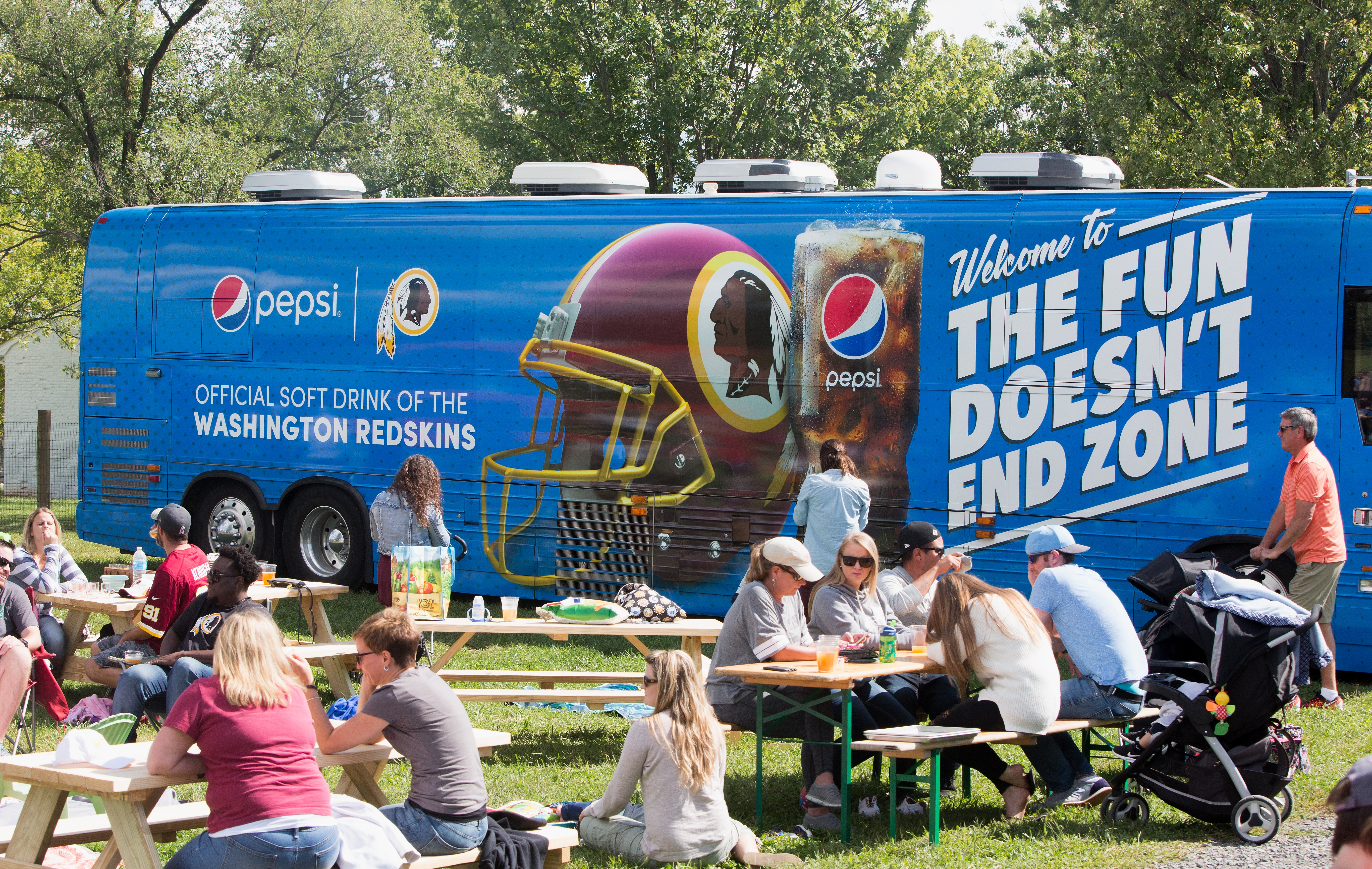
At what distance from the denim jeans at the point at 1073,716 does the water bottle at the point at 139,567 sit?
19.0 feet

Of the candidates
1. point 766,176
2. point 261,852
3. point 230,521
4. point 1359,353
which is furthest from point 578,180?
point 261,852

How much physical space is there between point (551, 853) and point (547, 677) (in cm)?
297

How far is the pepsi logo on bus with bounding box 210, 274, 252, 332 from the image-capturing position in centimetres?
1267

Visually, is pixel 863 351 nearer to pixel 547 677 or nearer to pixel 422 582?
pixel 547 677

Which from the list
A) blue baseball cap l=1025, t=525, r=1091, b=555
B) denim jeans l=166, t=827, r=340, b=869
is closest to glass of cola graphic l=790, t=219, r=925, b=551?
blue baseball cap l=1025, t=525, r=1091, b=555

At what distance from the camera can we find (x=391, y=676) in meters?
5.24

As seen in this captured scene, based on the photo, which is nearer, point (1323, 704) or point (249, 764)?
point (249, 764)

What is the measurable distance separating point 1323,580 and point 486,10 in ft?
85.4

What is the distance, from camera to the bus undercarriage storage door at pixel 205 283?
1270 cm

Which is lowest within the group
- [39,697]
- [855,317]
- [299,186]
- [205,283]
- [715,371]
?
[39,697]

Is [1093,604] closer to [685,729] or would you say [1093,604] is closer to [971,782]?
[971,782]

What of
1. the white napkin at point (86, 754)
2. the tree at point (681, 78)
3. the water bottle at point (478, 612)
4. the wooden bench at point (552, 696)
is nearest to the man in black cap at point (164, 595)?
the water bottle at point (478, 612)

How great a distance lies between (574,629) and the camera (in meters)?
7.70

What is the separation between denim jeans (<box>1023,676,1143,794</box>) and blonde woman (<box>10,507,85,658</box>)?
18.9 feet
